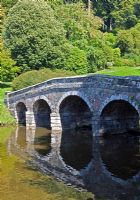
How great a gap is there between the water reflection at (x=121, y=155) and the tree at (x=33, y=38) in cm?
2222

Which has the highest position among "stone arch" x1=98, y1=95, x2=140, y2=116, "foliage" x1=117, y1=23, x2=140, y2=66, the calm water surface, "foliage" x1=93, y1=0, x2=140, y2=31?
"foliage" x1=93, y1=0, x2=140, y2=31

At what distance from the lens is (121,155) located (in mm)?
38844

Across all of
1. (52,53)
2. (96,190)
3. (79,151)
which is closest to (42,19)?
(52,53)

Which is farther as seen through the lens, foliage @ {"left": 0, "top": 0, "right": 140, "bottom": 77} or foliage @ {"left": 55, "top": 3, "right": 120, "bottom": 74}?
foliage @ {"left": 55, "top": 3, "right": 120, "bottom": 74}

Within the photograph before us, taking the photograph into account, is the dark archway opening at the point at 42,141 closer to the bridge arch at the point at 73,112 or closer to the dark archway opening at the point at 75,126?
the dark archway opening at the point at 75,126

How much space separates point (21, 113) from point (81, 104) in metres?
9.90

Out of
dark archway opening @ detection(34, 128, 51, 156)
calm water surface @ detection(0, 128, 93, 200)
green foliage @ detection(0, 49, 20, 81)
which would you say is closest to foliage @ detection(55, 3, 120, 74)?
green foliage @ detection(0, 49, 20, 81)

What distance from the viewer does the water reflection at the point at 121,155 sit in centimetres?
3397

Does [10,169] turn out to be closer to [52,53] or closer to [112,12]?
[52,53]

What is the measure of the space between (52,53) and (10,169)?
32.0 meters

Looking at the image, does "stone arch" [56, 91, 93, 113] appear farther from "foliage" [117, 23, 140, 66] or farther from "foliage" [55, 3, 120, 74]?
"foliage" [117, 23, 140, 66]

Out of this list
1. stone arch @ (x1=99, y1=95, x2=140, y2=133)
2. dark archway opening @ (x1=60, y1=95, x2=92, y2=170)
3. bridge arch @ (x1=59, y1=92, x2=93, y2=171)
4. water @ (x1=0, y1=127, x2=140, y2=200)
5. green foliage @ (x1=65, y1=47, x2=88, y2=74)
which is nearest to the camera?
water @ (x1=0, y1=127, x2=140, y2=200)

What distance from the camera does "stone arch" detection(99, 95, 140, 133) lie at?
4371 cm

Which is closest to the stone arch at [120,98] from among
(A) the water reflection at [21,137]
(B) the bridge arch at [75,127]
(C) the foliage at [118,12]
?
(B) the bridge arch at [75,127]
